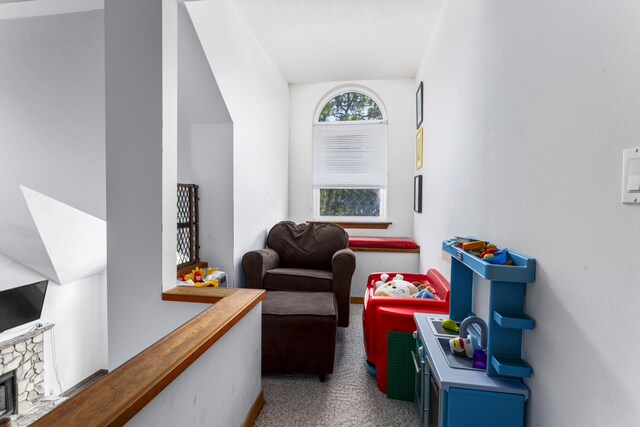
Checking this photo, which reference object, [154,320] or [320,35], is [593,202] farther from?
[320,35]

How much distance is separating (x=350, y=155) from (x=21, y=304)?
177 inches

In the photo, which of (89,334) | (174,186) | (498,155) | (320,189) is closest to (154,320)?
(174,186)

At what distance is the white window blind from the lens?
4.23 m

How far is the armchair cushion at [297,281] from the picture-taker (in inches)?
107

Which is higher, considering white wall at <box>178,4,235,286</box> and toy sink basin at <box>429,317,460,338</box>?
white wall at <box>178,4,235,286</box>

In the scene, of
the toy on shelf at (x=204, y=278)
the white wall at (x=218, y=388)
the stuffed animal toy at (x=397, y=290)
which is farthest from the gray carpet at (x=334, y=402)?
the toy on shelf at (x=204, y=278)

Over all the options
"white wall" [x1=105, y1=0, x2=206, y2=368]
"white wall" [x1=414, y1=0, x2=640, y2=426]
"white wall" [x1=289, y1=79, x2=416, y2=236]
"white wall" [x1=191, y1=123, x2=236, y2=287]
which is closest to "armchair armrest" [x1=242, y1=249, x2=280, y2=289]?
"white wall" [x1=191, y1=123, x2=236, y2=287]

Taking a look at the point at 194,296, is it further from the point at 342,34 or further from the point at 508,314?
the point at 342,34

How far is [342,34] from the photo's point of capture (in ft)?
9.69

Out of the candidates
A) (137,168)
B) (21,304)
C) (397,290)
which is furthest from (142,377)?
(21,304)

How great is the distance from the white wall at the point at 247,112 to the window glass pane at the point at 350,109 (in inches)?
29.0

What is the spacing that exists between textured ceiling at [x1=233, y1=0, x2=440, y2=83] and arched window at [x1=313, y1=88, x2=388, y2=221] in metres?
0.43

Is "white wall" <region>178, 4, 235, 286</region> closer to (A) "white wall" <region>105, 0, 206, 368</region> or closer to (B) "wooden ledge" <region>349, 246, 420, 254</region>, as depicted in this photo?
(A) "white wall" <region>105, 0, 206, 368</region>

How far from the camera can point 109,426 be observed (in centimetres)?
64
